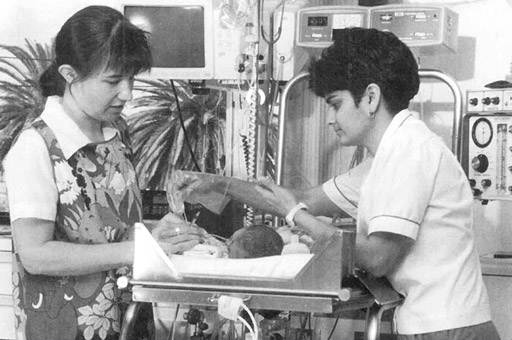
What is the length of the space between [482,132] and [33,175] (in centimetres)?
168

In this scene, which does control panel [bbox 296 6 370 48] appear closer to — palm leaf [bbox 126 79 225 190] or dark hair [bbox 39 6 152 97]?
palm leaf [bbox 126 79 225 190]

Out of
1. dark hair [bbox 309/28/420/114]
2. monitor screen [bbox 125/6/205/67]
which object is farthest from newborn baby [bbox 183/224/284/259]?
monitor screen [bbox 125/6/205/67]

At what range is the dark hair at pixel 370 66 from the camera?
6.59 feet

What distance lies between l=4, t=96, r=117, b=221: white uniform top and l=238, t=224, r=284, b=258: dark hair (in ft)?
1.45

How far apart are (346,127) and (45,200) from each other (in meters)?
0.74


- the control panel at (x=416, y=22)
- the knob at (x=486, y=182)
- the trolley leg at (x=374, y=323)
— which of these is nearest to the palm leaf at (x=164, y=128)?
the control panel at (x=416, y=22)

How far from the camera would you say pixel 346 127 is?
6.89 ft

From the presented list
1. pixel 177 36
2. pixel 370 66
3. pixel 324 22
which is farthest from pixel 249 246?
pixel 177 36

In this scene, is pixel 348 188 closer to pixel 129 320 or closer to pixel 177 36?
pixel 129 320

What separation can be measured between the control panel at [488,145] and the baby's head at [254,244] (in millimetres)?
1215

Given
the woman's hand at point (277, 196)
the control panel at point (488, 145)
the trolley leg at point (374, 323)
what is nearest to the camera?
the trolley leg at point (374, 323)

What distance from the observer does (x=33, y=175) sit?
1.94 m

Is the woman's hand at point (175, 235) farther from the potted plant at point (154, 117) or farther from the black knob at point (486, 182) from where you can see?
the potted plant at point (154, 117)

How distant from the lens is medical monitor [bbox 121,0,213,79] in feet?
10.5
